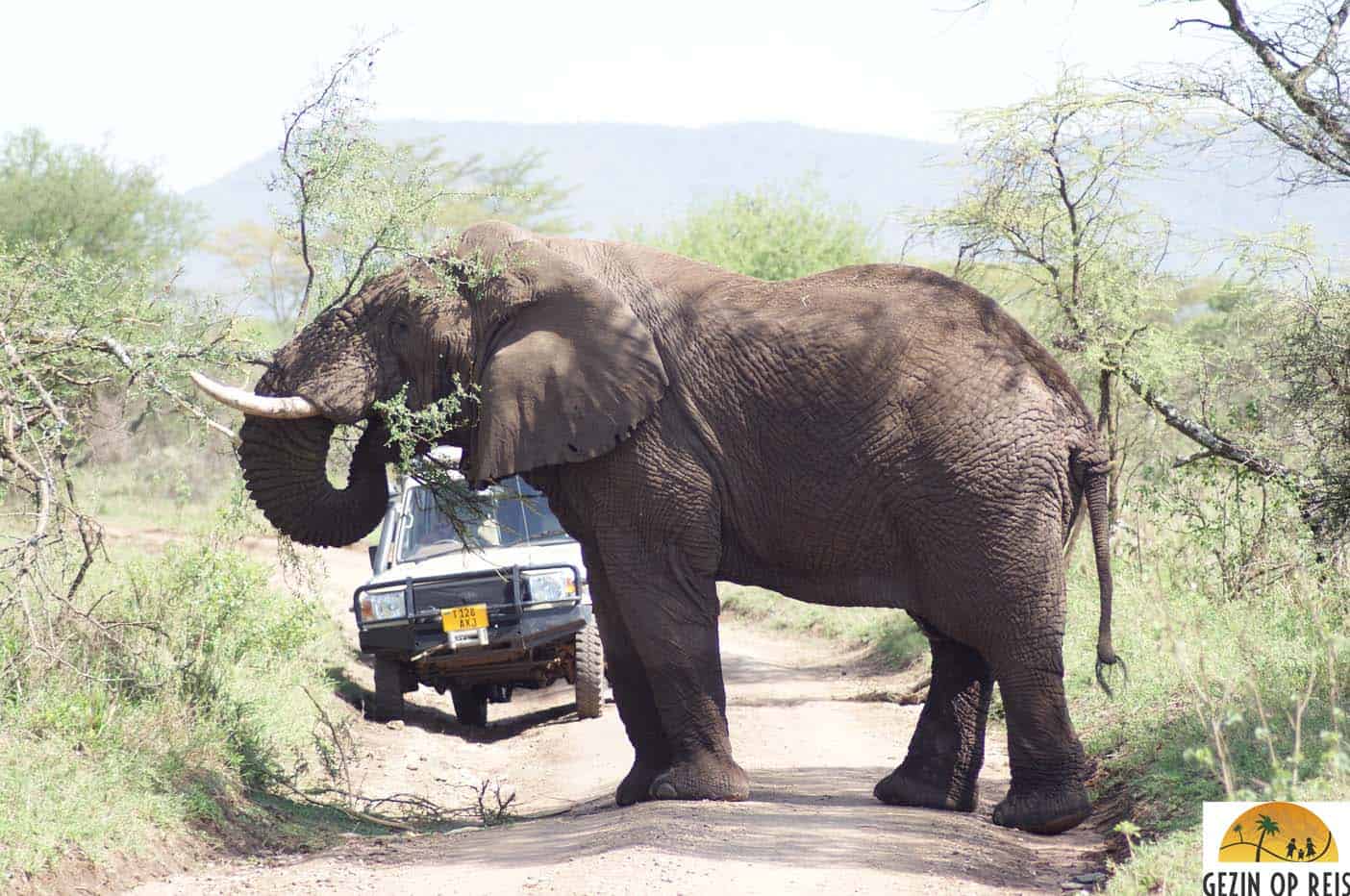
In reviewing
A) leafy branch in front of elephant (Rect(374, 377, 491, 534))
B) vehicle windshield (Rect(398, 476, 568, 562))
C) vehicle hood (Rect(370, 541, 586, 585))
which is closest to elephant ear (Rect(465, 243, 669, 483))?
leafy branch in front of elephant (Rect(374, 377, 491, 534))

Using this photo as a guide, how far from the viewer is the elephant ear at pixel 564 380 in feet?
24.7

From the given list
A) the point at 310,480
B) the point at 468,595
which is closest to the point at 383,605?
the point at 468,595

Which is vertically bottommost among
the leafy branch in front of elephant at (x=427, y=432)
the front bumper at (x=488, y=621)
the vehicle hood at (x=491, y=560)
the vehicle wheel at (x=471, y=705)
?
the vehicle wheel at (x=471, y=705)

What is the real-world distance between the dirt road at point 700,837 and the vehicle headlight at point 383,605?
1.02 meters

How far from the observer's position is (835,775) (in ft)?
29.8

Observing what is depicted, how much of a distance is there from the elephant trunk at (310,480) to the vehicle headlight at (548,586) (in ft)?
11.9

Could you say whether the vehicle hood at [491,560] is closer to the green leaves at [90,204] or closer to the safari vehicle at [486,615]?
the safari vehicle at [486,615]

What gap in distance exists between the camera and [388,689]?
12797 mm

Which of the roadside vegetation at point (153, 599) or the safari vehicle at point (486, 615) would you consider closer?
the roadside vegetation at point (153, 599)

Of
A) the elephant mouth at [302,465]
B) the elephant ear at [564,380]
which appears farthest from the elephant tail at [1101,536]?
the elephant mouth at [302,465]

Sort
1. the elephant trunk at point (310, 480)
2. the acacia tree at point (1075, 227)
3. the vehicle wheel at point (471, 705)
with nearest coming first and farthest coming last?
the elephant trunk at point (310, 480)
the acacia tree at point (1075, 227)
the vehicle wheel at point (471, 705)
